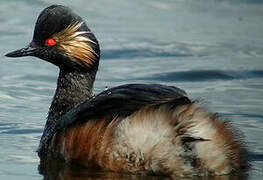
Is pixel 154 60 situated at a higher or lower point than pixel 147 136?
lower

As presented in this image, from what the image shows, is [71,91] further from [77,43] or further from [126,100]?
[126,100]

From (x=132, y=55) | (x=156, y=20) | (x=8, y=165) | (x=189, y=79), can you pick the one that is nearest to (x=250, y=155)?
(x=8, y=165)

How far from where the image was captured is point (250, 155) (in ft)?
29.5

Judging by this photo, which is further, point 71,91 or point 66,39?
point 71,91

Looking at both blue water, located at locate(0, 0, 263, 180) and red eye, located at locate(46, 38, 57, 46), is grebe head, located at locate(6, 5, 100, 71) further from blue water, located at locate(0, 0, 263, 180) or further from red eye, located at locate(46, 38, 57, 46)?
blue water, located at locate(0, 0, 263, 180)

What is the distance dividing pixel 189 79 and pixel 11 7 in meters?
→ 5.05

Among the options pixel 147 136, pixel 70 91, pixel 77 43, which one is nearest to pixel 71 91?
pixel 70 91

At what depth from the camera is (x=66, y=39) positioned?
9.76 m

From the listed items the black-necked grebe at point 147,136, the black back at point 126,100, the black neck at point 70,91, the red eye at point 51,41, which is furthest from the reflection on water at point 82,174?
the red eye at point 51,41

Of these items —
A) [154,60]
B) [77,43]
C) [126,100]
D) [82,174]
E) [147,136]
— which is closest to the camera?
[147,136]

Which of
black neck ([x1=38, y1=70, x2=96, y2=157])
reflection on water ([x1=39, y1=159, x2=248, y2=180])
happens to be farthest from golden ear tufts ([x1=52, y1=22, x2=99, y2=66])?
reflection on water ([x1=39, y1=159, x2=248, y2=180])

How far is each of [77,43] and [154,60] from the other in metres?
4.99

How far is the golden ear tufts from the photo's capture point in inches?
381

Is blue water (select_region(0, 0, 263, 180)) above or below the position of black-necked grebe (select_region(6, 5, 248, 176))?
below
